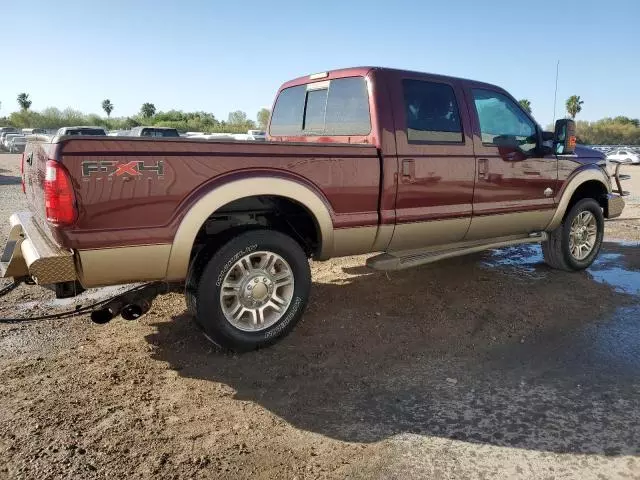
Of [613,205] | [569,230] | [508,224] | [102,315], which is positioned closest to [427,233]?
[508,224]

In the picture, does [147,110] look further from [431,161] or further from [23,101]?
[431,161]

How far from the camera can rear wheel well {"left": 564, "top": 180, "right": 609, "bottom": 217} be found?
245 inches

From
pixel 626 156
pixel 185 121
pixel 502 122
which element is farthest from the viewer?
pixel 185 121

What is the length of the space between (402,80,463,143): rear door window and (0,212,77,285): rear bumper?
279cm

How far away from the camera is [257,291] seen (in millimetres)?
3859

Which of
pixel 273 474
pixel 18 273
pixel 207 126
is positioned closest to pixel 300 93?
pixel 18 273

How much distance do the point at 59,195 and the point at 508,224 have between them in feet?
13.7

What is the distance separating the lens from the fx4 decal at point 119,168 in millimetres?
3066

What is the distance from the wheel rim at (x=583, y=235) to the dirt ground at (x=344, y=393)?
1.09 metres

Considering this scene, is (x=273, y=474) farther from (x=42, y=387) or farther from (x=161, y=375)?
(x=42, y=387)

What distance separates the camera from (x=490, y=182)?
16.6 feet

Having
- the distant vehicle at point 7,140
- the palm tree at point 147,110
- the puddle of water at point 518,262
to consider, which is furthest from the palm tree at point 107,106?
the puddle of water at point 518,262

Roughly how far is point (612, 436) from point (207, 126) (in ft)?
240

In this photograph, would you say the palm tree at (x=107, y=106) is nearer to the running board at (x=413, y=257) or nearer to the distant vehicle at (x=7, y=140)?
the distant vehicle at (x=7, y=140)
